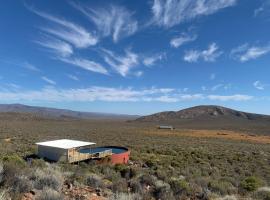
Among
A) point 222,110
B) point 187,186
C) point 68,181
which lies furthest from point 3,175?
point 222,110

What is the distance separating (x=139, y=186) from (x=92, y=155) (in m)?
8.16

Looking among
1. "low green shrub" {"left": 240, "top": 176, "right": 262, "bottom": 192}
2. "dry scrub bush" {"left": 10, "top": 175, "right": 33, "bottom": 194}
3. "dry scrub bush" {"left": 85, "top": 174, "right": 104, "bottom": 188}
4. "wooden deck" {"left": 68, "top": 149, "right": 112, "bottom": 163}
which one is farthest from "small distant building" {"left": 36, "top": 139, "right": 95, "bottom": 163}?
"low green shrub" {"left": 240, "top": 176, "right": 262, "bottom": 192}

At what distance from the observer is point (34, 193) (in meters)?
7.94

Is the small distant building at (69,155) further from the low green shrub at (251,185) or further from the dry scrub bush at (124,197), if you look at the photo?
the dry scrub bush at (124,197)

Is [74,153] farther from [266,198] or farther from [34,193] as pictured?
[266,198]

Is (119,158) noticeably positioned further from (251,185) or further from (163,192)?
(163,192)

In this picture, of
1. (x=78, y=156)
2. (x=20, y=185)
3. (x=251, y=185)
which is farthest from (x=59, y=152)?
(x=251, y=185)

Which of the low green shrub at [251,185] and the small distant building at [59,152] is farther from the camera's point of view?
the small distant building at [59,152]

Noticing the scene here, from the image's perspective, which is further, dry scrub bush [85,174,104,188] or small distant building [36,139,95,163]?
small distant building [36,139,95,163]

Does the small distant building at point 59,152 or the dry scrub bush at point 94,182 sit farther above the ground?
the small distant building at point 59,152

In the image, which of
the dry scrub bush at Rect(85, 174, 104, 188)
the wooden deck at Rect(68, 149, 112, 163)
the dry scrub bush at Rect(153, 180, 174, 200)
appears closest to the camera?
the dry scrub bush at Rect(153, 180, 174, 200)

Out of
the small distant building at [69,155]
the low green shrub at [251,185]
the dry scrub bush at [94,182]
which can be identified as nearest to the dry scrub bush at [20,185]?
the dry scrub bush at [94,182]

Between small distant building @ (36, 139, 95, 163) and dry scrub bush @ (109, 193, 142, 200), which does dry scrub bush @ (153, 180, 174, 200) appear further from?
small distant building @ (36, 139, 95, 163)

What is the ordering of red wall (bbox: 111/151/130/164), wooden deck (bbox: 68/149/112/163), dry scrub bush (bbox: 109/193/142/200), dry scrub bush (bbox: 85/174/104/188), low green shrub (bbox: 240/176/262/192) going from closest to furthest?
dry scrub bush (bbox: 109/193/142/200) < dry scrub bush (bbox: 85/174/104/188) < low green shrub (bbox: 240/176/262/192) < wooden deck (bbox: 68/149/112/163) < red wall (bbox: 111/151/130/164)
